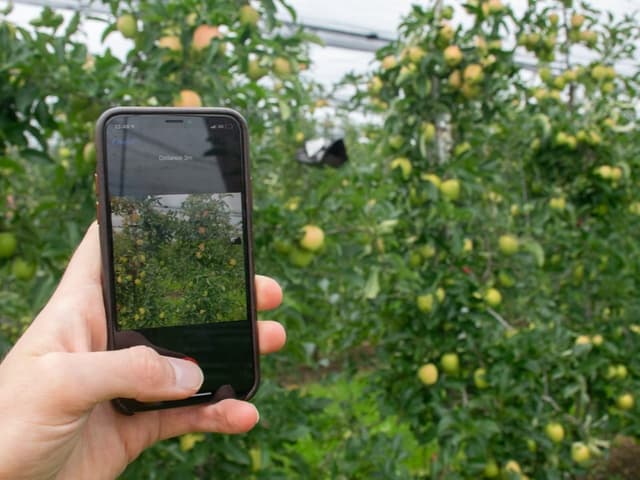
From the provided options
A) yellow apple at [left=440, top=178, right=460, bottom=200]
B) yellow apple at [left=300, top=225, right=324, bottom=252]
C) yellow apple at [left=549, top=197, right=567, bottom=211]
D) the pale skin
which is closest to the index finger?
the pale skin

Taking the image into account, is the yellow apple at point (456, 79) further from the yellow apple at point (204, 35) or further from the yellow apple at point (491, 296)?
the yellow apple at point (204, 35)

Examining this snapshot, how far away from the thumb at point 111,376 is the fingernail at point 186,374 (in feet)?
0.04

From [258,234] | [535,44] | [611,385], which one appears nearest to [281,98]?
[258,234]

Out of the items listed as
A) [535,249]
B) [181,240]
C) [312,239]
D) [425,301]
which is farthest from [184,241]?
[535,249]

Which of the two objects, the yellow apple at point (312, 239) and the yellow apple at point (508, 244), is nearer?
the yellow apple at point (312, 239)

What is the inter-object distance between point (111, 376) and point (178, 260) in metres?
0.17

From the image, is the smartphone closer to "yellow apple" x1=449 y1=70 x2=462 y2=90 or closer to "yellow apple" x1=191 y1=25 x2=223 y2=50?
"yellow apple" x1=191 y1=25 x2=223 y2=50

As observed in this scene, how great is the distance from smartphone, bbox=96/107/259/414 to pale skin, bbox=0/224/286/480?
28mm

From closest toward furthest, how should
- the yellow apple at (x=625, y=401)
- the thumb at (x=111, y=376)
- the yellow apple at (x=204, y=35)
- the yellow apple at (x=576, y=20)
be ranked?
the thumb at (x=111, y=376)
the yellow apple at (x=204, y=35)
the yellow apple at (x=625, y=401)
the yellow apple at (x=576, y=20)

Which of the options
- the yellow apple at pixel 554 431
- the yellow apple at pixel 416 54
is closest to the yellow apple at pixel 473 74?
the yellow apple at pixel 416 54

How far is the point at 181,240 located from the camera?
623mm

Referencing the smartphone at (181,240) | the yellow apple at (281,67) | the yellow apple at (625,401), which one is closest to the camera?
the smartphone at (181,240)

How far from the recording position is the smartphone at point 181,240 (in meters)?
0.59

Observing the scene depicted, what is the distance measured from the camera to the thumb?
1.52ft
